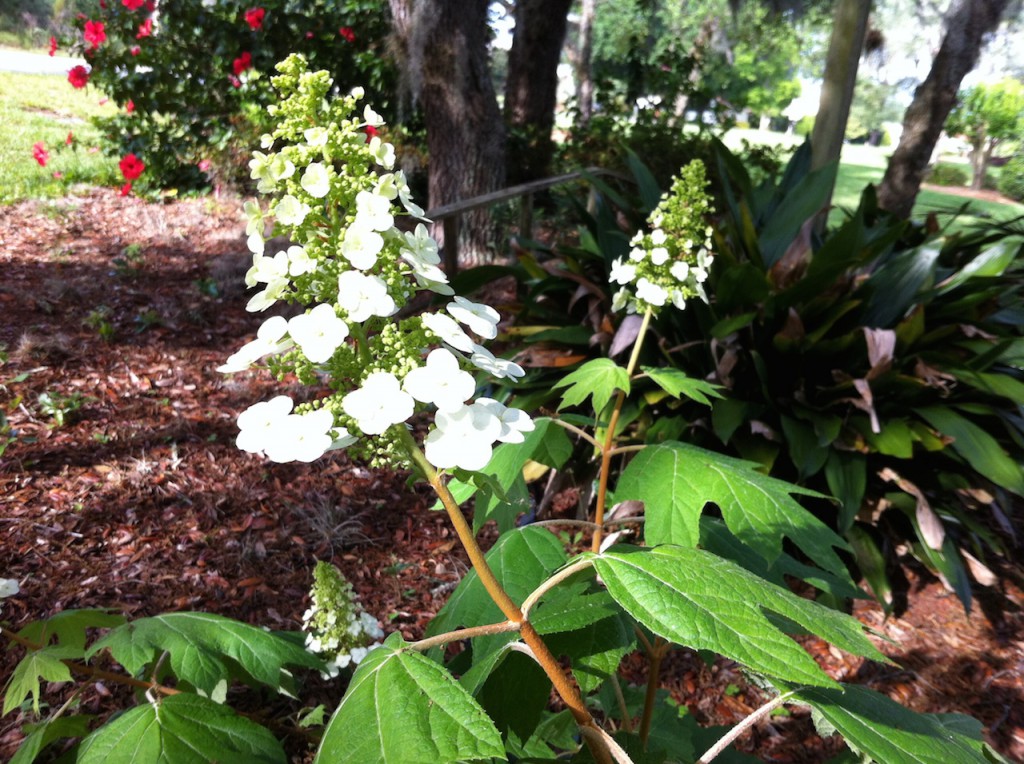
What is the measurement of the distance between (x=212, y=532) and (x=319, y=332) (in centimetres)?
236

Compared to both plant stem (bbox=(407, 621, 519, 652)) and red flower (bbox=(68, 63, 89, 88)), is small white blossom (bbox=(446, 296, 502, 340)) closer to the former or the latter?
plant stem (bbox=(407, 621, 519, 652))

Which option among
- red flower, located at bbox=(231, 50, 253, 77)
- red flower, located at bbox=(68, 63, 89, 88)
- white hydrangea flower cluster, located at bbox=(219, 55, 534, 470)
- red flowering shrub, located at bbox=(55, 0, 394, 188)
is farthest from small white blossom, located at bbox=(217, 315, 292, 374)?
red flower, located at bbox=(68, 63, 89, 88)

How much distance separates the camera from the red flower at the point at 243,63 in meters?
7.22

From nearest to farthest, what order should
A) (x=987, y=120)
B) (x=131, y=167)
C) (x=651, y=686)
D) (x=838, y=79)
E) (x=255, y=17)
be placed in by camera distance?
(x=651, y=686)
(x=838, y=79)
(x=131, y=167)
(x=255, y=17)
(x=987, y=120)

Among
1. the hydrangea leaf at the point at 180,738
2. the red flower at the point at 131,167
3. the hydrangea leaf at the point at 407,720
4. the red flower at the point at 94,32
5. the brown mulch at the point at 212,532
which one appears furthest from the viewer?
the red flower at the point at 94,32

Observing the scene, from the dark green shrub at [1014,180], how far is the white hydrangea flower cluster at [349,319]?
1968 cm

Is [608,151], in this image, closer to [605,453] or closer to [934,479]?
[934,479]

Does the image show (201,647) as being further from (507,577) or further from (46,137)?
(46,137)

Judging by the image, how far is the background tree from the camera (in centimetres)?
1828

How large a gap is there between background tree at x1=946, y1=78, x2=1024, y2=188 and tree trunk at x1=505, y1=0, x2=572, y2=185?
47.6 ft

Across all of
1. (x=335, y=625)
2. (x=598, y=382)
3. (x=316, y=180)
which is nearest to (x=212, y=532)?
(x=335, y=625)

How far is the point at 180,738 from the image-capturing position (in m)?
1.01

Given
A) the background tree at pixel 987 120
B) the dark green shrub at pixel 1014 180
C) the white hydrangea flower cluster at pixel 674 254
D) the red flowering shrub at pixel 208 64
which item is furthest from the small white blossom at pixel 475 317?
the background tree at pixel 987 120

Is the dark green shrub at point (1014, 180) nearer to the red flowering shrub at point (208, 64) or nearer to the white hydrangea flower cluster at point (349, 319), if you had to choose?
the red flowering shrub at point (208, 64)
